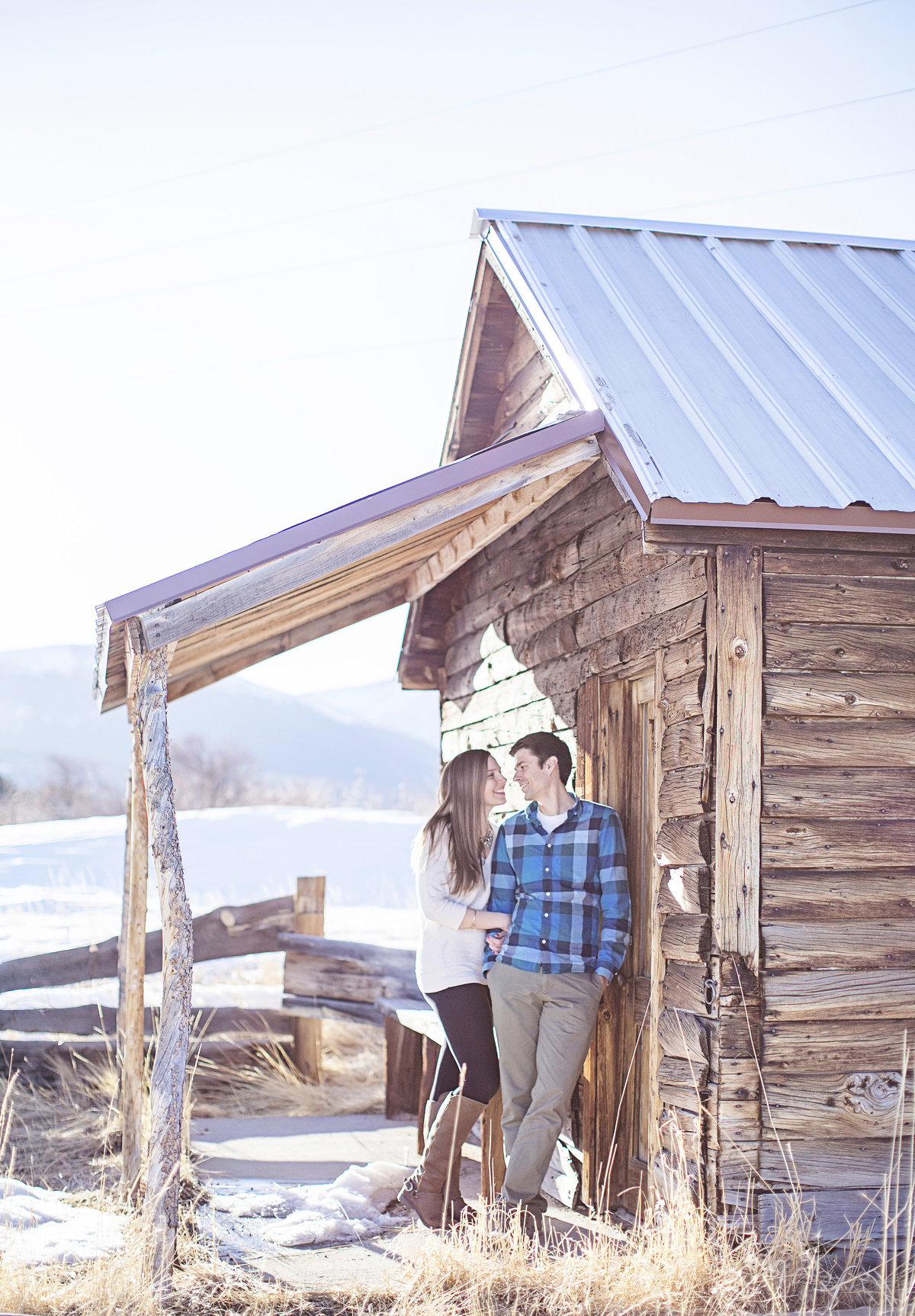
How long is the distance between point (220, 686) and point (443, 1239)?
3386 inches

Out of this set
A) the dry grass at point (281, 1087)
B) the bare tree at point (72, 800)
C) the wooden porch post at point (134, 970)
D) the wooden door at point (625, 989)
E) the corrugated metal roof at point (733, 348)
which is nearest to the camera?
the corrugated metal roof at point (733, 348)

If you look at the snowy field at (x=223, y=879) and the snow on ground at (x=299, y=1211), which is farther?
the snowy field at (x=223, y=879)

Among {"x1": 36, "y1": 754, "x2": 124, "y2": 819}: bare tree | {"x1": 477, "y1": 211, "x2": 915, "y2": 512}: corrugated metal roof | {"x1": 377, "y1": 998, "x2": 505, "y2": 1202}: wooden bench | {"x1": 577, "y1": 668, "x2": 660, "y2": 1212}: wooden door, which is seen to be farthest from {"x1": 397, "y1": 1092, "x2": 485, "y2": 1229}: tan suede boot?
{"x1": 36, "y1": 754, "x2": 124, "y2": 819}: bare tree

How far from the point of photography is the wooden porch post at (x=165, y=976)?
4.14 meters

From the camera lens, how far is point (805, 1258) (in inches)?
158

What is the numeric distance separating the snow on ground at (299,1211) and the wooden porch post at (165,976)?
76cm

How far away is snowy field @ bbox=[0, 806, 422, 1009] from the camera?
14.1m

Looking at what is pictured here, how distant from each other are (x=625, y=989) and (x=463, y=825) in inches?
43.7

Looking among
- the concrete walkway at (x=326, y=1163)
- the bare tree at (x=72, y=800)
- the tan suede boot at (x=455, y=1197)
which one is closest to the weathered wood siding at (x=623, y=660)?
the tan suede boot at (x=455, y=1197)

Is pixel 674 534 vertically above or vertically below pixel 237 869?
above

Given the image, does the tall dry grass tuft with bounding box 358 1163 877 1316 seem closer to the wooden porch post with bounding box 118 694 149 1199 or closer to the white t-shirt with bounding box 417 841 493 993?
the white t-shirt with bounding box 417 841 493 993

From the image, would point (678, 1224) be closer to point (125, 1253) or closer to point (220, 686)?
point (125, 1253)

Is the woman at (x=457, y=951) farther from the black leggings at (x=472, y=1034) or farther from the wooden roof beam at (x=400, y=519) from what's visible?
the wooden roof beam at (x=400, y=519)

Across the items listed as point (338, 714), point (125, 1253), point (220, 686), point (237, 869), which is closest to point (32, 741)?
point (220, 686)
